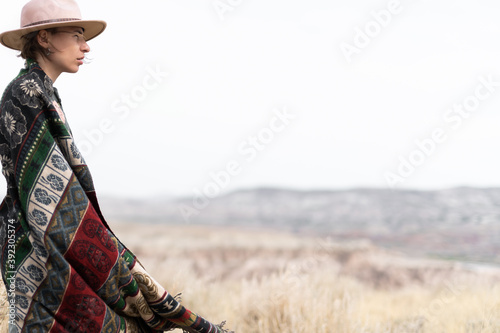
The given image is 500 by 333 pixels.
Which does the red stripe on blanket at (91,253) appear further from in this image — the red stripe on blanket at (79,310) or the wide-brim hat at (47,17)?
the wide-brim hat at (47,17)

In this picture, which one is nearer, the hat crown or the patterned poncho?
the patterned poncho

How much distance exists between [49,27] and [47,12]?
69mm

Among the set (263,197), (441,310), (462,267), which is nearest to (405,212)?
(263,197)

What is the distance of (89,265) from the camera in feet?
8.03

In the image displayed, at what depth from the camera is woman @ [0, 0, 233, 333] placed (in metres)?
2.42

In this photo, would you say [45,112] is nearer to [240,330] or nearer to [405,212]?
[240,330]

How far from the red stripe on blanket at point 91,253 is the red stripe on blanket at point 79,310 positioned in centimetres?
4

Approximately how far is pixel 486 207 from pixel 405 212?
6511 millimetres

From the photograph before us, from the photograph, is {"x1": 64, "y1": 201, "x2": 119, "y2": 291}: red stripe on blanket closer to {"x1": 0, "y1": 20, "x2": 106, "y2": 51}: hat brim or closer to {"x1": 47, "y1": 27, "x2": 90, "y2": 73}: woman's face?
{"x1": 47, "y1": 27, "x2": 90, "y2": 73}: woman's face

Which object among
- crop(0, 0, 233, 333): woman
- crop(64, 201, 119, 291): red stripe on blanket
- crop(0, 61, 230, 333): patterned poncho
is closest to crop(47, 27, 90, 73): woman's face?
crop(0, 0, 233, 333): woman

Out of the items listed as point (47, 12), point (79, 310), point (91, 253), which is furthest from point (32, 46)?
point (79, 310)

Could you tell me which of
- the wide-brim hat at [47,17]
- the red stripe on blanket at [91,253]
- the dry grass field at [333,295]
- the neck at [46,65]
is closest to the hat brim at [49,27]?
the wide-brim hat at [47,17]

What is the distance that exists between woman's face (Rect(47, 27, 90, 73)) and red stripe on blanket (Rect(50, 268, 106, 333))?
0.98 metres

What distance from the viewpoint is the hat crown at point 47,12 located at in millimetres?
2592
